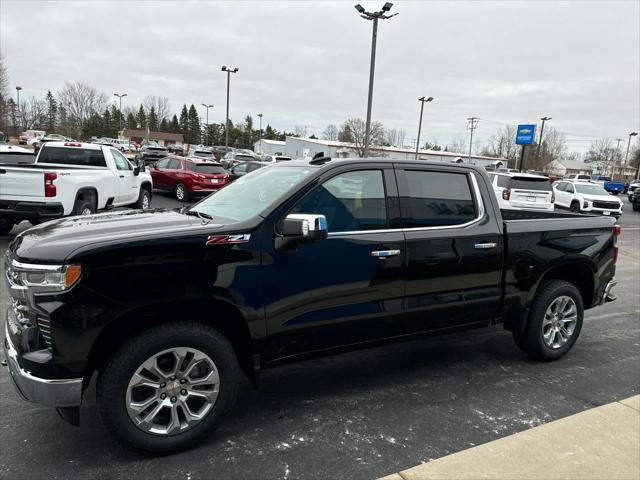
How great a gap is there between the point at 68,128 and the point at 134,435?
78404 mm

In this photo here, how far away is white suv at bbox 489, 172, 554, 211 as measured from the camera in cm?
1658

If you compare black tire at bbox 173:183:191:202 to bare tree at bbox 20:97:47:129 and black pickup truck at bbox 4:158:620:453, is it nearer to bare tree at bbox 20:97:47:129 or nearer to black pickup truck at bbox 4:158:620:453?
black pickup truck at bbox 4:158:620:453

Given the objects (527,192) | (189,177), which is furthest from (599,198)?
(189,177)

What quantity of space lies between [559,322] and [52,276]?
Answer: 14.1ft

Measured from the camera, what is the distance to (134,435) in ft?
9.21

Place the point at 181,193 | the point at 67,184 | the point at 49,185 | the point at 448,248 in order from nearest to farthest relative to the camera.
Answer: the point at 448,248 → the point at 49,185 → the point at 67,184 → the point at 181,193

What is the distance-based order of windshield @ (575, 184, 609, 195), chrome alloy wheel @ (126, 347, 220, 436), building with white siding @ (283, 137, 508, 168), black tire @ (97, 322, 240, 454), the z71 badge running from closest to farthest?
black tire @ (97, 322, 240, 454) → chrome alloy wheel @ (126, 347, 220, 436) → the z71 badge → windshield @ (575, 184, 609, 195) → building with white siding @ (283, 137, 508, 168)

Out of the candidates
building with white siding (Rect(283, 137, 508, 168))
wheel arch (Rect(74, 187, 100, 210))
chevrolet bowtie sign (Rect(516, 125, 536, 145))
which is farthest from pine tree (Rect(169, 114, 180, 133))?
wheel arch (Rect(74, 187, 100, 210))

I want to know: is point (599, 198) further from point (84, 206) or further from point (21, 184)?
point (21, 184)

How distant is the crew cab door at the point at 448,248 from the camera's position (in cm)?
372

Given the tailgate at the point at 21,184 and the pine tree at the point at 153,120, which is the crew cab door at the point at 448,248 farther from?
the pine tree at the point at 153,120

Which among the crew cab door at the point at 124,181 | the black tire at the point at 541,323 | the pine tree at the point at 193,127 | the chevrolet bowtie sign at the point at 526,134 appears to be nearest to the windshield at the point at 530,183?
the crew cab door at the point at 124,181

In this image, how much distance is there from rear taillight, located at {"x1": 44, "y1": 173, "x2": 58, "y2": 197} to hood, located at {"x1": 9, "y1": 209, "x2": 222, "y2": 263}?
594 centimetres

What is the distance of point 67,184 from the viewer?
9086 millimetres
